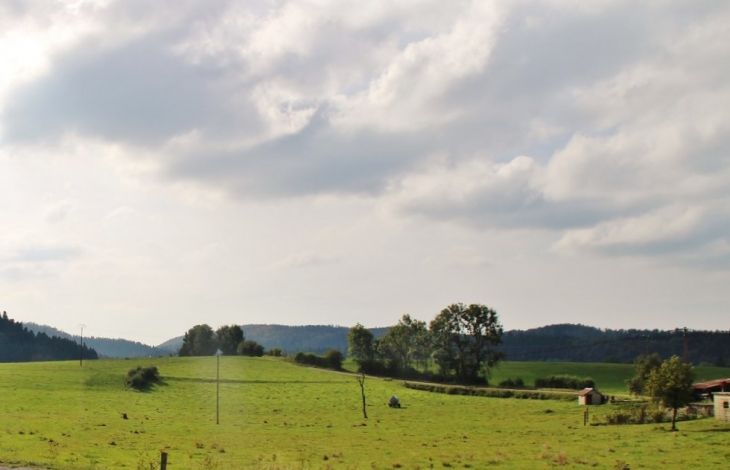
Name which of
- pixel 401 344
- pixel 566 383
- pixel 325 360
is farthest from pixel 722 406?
pixel 325 360

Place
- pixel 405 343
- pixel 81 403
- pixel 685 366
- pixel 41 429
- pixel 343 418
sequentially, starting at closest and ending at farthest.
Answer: pixel 41 429 < pixel 685 366 < pixel 343 418 < pixel 81 403 < pixel 405 343

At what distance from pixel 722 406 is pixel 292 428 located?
1800 inches

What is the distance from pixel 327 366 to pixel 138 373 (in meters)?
63.4

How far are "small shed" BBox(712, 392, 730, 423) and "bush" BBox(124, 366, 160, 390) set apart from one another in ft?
293

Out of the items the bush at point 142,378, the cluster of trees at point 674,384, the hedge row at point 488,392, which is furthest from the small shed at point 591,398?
the bush at point 142,378

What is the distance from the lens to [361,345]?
6506 inches

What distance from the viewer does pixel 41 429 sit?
194 ft

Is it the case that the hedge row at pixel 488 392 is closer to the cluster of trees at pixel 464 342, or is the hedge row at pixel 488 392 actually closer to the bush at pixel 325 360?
the cluster of trees at pixel 464 342

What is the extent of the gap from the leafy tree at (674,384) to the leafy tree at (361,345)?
102941 mm

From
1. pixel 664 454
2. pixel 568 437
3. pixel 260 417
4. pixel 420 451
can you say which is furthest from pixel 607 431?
pixel 260 417

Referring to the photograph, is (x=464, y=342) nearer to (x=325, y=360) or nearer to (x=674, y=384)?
(x=325, y=360)

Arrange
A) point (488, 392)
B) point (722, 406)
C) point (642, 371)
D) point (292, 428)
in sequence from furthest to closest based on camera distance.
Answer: point (488, 392) → point (642, 371) → point (292, 428) → point (722, 406)

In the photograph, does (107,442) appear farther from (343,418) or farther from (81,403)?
(81,403)

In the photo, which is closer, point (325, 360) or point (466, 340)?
point (466, 340)
